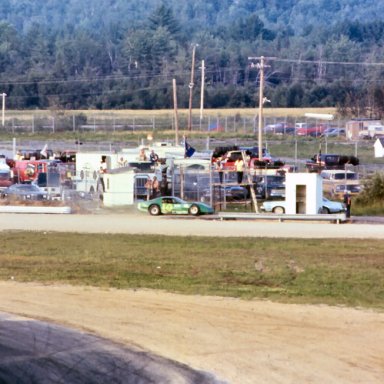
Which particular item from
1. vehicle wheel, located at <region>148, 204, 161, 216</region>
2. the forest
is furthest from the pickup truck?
vehicle wheel, located at <region>148, 204, 161, 216</region>

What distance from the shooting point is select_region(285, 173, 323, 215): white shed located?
40781 mm

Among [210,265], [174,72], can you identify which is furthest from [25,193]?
[174,72]

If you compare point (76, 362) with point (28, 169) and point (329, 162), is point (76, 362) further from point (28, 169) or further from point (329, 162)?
point (329, 162)

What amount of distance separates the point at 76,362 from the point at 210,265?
11762mm

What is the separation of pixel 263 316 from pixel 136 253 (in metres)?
10.2

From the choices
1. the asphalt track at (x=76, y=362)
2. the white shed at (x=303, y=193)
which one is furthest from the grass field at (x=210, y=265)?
the white shed at (x=303, y=193)

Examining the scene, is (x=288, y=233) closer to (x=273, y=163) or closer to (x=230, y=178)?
(x=230, y=178)

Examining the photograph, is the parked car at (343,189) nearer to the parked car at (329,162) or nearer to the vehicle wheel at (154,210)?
the parked car at (329,162)

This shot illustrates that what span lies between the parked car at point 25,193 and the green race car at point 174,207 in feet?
16.7

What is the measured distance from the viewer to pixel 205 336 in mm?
18594

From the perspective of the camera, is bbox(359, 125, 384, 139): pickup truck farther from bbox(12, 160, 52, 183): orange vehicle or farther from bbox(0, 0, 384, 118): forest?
bbox(12, 160, 52, 183): orange vehicle

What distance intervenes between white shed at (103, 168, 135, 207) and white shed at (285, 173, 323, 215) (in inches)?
274

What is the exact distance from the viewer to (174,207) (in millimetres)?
42594

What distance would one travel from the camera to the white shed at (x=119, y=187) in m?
45.3
